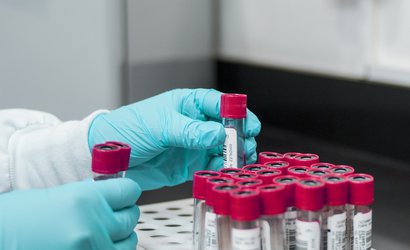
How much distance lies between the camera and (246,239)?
1152 mm

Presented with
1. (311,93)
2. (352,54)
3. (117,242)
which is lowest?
(117,242)

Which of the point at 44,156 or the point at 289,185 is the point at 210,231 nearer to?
the point at 289,185

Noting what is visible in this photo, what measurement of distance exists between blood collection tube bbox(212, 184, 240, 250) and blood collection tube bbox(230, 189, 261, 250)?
0.07 ft

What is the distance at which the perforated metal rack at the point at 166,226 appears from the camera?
59.3 inches

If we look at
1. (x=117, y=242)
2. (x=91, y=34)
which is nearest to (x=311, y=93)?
(x=91, y=34)

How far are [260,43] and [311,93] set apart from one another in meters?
0.37

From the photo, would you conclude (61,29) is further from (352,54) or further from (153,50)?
(352,54)

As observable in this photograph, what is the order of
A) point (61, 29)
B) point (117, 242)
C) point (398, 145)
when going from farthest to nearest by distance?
1. point (61, 29)
2. point (398, 145)
3. point (117, 242)

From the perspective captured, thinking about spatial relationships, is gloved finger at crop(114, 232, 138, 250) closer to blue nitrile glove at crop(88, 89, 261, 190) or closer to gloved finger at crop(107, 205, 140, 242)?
gloved finger at crop(107, 205, 140, 242)

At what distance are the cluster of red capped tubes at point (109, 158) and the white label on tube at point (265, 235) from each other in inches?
11.6

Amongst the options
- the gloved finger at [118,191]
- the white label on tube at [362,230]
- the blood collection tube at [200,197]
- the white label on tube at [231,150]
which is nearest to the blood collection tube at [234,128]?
the white label on tube at [231,150]

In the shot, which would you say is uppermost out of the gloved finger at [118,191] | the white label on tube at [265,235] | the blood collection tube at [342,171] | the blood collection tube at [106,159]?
the blood collection tube at [106,159]

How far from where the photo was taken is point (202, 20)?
2.73 metres

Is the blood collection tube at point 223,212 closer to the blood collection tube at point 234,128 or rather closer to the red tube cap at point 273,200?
the red tube cap at point 273,200
